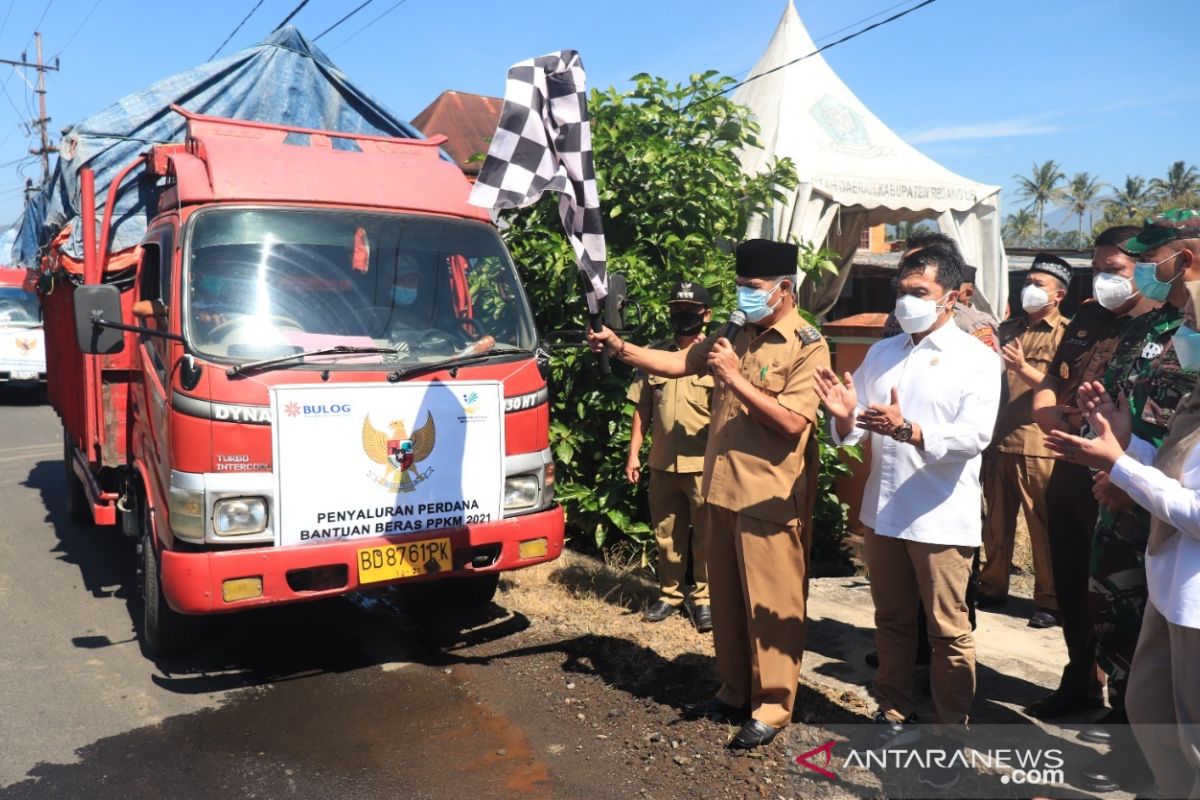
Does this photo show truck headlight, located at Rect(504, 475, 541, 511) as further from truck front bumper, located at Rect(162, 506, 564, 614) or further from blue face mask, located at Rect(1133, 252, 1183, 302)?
blue face mask, located at Rect(1133, 252, 1183, 302)

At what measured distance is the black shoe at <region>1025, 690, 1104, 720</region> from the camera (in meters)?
4.14

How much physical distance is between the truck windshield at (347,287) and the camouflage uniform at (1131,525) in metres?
2.83

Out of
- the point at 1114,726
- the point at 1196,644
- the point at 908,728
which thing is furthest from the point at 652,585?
the point at 1196,644

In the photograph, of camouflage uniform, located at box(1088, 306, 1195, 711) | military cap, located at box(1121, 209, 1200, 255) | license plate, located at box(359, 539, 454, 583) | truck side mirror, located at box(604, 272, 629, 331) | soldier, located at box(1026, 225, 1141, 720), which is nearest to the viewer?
military cap, located at box(1121, 209, 1200, 255)

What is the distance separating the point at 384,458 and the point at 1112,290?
329 cm

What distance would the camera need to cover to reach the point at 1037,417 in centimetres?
378

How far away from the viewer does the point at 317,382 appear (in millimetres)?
4320

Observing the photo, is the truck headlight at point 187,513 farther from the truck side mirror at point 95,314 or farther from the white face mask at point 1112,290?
the white face mask at point 1112,290

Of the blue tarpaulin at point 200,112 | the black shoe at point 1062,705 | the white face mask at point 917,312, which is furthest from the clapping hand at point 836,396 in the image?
the blue tarpaulin at point 200,112

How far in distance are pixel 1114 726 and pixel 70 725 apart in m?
4.53

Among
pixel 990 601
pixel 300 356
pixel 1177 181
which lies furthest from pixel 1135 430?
pixel 1177 181

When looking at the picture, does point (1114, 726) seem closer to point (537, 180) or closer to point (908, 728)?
point (908, 728)

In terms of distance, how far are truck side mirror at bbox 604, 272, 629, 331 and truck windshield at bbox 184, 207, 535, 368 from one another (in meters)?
0.59

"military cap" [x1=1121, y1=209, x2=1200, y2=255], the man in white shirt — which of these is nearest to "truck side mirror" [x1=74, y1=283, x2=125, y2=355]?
the man in white shirt
